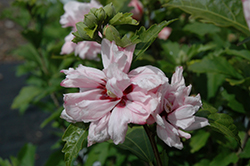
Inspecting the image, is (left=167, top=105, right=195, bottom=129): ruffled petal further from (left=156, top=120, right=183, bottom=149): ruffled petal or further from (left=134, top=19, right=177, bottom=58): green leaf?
(left=134, top=19, right=177, bottom=58): green leaf

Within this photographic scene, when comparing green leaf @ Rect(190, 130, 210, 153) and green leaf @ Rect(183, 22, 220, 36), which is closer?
green leaf @ Rect(190, 130, 210, 153)

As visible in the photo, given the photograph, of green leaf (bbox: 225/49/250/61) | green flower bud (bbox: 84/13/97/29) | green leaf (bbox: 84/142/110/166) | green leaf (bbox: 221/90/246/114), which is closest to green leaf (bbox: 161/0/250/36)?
green leaf (bbox: 225/49/250/61)

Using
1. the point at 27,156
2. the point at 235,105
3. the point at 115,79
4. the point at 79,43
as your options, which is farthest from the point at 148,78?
the point at 27,156

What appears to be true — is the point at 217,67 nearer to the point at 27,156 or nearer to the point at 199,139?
the point at 199,139

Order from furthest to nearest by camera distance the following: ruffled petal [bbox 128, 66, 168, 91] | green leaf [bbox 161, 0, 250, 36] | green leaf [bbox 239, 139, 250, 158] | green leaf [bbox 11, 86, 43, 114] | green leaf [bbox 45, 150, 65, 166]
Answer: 1. green leaf [bbox 11, 86, 43, 114]
2. green leaf [bbox 45, 150, 65, 166]
3. green leaf [bbox 239, 139, 250, 158]
4. green leaf [bbox 161, 0, 250, 36]
5. ruffled petal [bbox 128, 66, 168, 91]

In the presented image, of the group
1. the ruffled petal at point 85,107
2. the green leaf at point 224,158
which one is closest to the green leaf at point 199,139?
the green leaf at point 224,158

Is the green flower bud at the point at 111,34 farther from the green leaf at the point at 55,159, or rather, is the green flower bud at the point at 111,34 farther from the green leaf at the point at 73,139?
the green leaf at the point at 55,159

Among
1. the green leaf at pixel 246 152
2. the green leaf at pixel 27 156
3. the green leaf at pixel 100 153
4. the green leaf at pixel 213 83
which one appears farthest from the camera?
the green leaf at pixel 27 156
